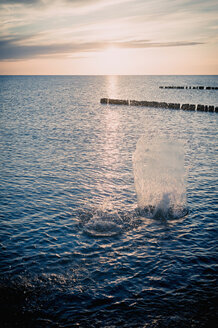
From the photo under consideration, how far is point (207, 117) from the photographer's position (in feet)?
179

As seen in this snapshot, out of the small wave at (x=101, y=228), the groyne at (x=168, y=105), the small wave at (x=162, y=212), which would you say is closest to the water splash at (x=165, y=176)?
the small wave at (x=162, y=212)

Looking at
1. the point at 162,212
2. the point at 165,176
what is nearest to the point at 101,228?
the point at 162,212

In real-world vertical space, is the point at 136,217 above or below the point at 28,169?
below

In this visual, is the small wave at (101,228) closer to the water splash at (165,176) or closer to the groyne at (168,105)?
the water splash at (165,176)

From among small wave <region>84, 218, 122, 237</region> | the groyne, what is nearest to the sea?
small wave <region>84, 218, 122, 237</region>

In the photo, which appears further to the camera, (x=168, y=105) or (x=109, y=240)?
(x=168, y=105)

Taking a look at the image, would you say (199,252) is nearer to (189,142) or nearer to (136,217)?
(136,217)

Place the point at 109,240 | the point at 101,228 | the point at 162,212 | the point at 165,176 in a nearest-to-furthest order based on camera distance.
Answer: the point at 109,240 < the point at 101,228 < the point at 162,212 < the point at 165,176

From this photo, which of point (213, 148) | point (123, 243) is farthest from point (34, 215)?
point (213, 148)

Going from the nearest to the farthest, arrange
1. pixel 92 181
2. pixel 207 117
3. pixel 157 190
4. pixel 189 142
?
pixel 157 190
pixel 92 181
pixel 189 142
pixel 207 117

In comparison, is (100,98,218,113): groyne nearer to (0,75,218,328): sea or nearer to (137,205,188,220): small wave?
(0,75,218,328): sea

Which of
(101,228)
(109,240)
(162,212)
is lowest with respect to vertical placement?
(109,240)

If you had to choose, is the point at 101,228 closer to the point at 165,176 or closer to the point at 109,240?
the point at 109,240

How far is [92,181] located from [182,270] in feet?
36.4
